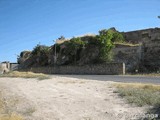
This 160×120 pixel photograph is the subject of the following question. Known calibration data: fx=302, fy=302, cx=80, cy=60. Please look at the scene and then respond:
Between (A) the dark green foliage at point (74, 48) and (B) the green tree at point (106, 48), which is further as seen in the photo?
(A) the dark green foliage at point (74, 48)

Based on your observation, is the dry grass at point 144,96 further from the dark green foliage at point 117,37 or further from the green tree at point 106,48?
the dark green foliage at point 117,37

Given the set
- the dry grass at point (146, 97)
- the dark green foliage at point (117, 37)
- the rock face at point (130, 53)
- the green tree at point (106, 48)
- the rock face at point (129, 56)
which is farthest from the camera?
the dark green foliage at point (117, 37)

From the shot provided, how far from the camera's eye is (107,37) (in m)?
48.3

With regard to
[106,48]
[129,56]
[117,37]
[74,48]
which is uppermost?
[117,37]

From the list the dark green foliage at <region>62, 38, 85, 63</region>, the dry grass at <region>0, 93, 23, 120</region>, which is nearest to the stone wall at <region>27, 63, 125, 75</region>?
the dark green foliage at <region>62, 38, 85, 63</region>

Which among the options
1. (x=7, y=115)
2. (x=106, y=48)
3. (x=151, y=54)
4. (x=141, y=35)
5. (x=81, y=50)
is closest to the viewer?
(x=7, y=115)

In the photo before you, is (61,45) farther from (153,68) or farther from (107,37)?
(153,68)

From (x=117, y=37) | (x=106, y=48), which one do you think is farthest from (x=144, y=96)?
(x=117, y=37)

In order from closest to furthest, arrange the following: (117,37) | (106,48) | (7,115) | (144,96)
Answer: (7,115)
(144,96)
(106,48)
(117,37)

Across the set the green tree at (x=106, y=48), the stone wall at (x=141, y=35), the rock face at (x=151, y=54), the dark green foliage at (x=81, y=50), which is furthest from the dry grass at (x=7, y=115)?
the stone wall at (x=141, y=35)

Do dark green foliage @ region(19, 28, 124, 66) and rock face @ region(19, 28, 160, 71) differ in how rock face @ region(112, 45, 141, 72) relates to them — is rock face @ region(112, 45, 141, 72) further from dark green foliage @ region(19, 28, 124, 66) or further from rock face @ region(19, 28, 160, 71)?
dark green foliage @ region(19, 28, 124, 66)

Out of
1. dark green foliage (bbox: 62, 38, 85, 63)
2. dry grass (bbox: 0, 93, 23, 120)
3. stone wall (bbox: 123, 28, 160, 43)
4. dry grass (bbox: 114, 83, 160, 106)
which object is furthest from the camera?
dark green foliage (bbox: 62, 38, 85, 63)

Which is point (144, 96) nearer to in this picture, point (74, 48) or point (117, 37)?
point (117, 37)

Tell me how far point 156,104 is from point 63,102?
5.77 m
